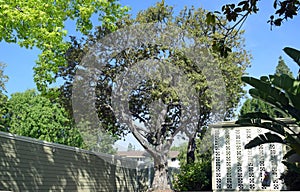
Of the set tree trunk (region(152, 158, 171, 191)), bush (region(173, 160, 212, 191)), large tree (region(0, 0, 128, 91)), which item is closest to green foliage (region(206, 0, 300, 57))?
large tree (region(0, 0, 128, 91))

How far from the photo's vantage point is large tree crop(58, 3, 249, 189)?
1162 cm

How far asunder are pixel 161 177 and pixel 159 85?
3.53 m

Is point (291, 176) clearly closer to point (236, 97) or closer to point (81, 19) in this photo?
point (236, 97)

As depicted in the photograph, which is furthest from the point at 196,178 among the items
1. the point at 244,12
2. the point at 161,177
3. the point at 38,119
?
the point at 38,119

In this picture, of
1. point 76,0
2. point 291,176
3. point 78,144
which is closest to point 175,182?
point 291,176

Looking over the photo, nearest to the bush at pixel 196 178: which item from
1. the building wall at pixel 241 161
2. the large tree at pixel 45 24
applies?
the building wall at pixel 241 161

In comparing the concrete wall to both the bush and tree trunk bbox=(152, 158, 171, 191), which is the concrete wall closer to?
tree trunk bbox=(152, 158, 171, 191)

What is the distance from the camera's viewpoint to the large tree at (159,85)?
11625 mm

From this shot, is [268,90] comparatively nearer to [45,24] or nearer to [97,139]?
[45,24]

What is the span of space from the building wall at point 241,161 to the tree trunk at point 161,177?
2372 millimetres

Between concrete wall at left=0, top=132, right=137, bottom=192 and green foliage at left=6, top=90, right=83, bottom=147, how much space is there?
8747 millimetres

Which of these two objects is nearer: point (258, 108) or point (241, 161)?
point (241, 161)

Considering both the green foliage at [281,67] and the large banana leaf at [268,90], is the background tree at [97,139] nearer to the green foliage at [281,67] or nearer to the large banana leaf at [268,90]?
the large banana leaf at [268,90]

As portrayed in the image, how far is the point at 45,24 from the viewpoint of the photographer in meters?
7.06
